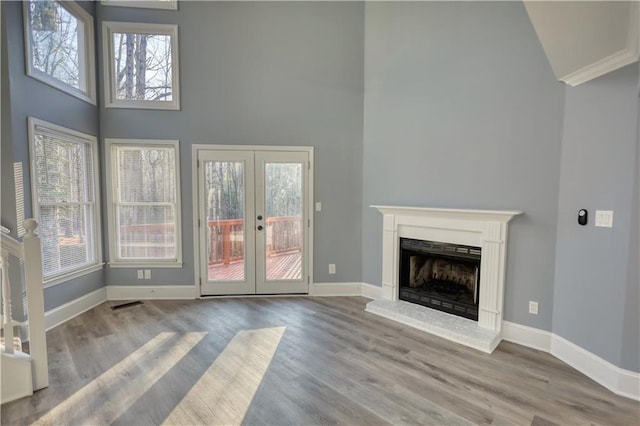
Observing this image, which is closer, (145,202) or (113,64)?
(113,64)

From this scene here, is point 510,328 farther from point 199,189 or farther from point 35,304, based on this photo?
point 35,304

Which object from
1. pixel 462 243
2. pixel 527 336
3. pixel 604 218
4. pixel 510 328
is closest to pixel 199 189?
pixel 462 243

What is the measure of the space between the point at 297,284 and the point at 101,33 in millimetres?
3998

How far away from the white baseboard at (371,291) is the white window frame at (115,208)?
97.8 inches

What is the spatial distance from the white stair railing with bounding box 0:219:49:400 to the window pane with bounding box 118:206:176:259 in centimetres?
181

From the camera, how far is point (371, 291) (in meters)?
4.01

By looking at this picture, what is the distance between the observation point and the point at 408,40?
3.51 meters

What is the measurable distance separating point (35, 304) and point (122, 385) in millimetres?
828

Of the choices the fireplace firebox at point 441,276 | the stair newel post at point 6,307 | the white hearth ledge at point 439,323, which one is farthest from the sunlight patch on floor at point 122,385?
the fireplace firebox at point 441,276

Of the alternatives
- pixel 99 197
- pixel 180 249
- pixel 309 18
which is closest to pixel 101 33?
pixel 99 197

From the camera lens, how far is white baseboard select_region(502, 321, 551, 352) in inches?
106

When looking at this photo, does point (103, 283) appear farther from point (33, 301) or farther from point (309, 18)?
point (309, 18)

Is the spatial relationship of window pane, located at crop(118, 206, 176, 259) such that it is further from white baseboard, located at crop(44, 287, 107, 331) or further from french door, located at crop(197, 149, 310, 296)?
white baseboard, located at crop(44, 287, 107, 331)

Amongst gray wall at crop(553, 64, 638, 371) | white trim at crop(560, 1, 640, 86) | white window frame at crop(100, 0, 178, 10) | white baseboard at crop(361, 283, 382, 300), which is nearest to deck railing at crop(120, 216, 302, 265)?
white baseboard at crop(361, 283, 382, 300)
